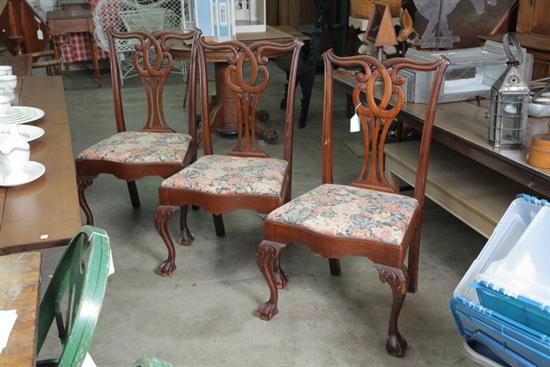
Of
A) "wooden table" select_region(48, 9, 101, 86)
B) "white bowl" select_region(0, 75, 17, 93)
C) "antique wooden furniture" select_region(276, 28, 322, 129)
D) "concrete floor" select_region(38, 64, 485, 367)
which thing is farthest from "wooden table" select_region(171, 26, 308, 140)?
"wooden table" select_region(48, 9, 101, 86)

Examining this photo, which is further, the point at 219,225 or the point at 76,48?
the point at 76,48

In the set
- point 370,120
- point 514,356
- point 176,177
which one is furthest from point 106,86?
point 514,356

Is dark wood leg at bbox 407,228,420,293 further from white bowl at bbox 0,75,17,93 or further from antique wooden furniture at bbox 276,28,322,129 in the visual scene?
antique wooden furniture at bbox 276,28,322,129

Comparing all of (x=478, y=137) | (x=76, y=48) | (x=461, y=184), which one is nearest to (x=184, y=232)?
(x=461, y=184)

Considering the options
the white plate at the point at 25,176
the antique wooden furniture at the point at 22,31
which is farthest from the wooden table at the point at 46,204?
the antique wooden furniture at the point at 22,31

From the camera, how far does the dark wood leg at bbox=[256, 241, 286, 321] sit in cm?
201

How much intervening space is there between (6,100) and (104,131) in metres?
2.30

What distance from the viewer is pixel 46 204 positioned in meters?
1.57

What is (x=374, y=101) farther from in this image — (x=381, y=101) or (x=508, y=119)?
(x=508, y=119)

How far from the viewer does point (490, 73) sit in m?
2.59

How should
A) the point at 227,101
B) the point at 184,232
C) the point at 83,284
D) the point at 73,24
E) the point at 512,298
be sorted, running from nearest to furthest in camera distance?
the point at 83,284 → the point at 512,298 → the point at 184,232 → the point at 227,101 → the point at 73,24

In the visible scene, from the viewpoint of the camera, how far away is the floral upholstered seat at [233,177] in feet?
7.20

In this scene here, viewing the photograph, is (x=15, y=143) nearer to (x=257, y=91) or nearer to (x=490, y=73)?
(x=257, y=91)

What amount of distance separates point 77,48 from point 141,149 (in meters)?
4.70
